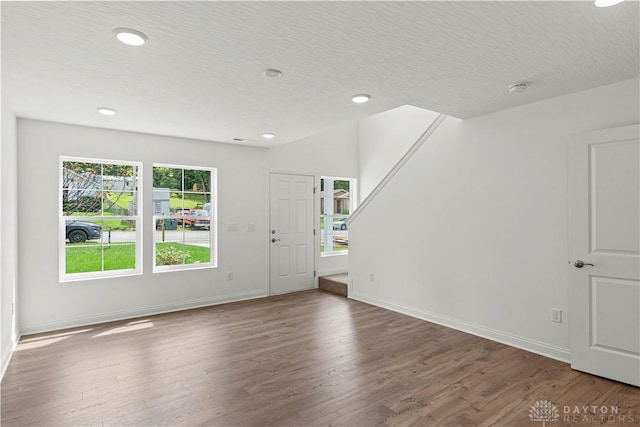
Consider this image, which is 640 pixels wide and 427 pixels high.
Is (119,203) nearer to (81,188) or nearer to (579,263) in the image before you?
(81,188)

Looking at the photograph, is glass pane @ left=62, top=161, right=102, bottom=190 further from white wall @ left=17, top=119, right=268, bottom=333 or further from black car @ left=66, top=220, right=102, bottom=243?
black car @ left=66, top=220, right=102, bottom=243

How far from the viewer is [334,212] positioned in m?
6.82

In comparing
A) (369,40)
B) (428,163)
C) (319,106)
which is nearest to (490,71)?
(369,40)

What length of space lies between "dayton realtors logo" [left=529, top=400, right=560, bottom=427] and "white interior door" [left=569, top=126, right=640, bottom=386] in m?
0.78

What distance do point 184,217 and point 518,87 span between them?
14.2ft

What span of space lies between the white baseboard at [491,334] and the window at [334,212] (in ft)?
6.30

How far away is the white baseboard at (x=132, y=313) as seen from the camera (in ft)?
12.9

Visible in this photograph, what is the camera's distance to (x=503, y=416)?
2.27 m

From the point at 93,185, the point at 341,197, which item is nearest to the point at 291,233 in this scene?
the point at 341,197

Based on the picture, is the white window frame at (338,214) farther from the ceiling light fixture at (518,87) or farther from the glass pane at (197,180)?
the ceiling light fixture at (518,87)

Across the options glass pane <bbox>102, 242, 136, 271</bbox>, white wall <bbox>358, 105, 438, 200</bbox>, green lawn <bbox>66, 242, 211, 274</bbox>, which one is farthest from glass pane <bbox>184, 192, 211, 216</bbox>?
white wall <bbox>358, 105, 438, 200</bbox>

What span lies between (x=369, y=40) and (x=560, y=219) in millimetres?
2443

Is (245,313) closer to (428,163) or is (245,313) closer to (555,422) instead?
(428,163)

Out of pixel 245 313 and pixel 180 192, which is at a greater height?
pixel 180 192
